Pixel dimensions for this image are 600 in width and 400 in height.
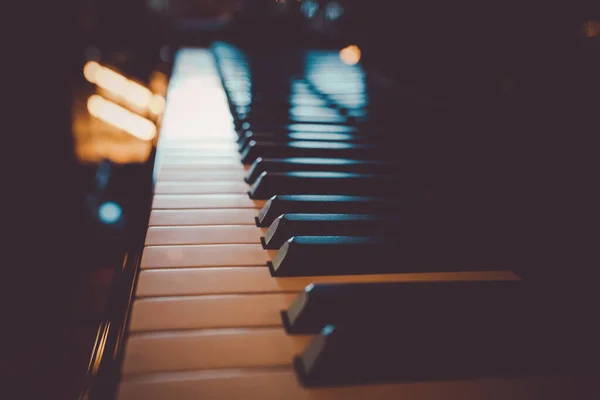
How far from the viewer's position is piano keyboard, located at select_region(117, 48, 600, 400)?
2.46 ft

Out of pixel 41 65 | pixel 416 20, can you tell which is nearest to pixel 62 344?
pixel 41 65

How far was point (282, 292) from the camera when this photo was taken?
976 millimetres

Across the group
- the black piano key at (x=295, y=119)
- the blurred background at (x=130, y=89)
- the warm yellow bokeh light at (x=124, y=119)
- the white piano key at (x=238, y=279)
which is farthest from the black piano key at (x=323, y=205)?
the warm yellow bokeh light at (x=124, y=119)

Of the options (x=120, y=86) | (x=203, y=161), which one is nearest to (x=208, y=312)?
(x=203, y=161)

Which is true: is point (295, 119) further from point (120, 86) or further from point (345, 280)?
point (120, 86)

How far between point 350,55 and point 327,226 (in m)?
2.32

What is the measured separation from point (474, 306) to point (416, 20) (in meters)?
1.37

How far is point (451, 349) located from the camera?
2.62 feet

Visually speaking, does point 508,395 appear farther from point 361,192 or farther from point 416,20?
point 416,20

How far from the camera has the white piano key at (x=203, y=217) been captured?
1267 millimetres

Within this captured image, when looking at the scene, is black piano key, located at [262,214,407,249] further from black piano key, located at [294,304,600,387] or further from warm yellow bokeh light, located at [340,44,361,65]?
warm yellow bokeh light, located at [340,44,361,65]

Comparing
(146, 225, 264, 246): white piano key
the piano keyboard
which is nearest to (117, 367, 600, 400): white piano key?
the piano keyboard

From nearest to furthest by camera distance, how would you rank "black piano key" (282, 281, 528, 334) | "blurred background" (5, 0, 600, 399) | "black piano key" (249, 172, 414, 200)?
"black piano key" (282, 281, 528, 334), "blurred background" (5, 0, 600, 399), "black piano key" (249, 172, 414, 200)

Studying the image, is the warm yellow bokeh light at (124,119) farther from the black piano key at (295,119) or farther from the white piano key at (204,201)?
the white piano key at (204,201)
